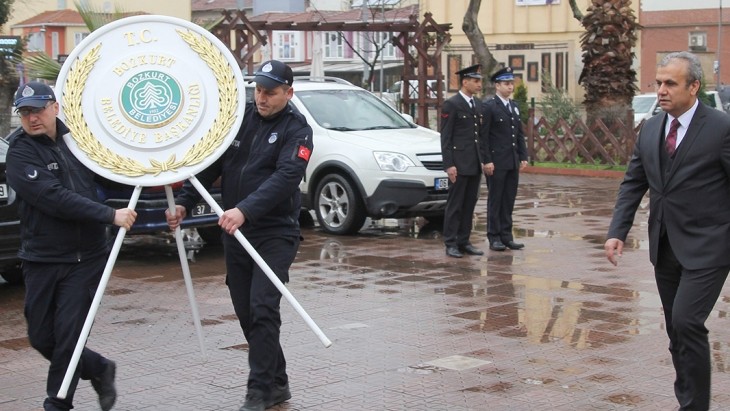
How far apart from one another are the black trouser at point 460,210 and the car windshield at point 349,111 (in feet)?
8.06

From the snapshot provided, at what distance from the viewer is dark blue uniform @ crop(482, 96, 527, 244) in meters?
12.3

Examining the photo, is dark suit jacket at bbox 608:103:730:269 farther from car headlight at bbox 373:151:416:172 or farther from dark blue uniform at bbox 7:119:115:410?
car headlight at bbox 373:151:416:172

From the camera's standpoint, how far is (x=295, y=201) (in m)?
6.42

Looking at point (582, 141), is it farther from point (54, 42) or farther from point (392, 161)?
point (54, 42)

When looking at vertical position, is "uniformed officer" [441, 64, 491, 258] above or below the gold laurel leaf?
below

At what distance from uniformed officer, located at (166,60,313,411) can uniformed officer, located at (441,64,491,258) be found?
568 cm

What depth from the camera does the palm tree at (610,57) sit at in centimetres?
2472

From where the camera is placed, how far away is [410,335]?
27.0 ft

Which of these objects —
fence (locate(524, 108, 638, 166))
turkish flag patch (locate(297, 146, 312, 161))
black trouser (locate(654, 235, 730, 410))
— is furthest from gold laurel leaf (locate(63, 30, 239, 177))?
fence (locate(524, 108, 638, 166))

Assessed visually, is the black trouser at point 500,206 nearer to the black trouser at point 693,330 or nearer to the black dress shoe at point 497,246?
the black dress shoe at point 497,246

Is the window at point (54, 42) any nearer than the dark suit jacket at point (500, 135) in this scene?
No

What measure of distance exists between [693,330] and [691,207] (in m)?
0.60

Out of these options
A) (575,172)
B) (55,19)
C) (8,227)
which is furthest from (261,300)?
(55,19)

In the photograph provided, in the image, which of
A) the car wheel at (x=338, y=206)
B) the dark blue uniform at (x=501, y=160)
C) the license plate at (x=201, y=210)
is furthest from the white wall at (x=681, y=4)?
the license plate at (x=201, y=210)
